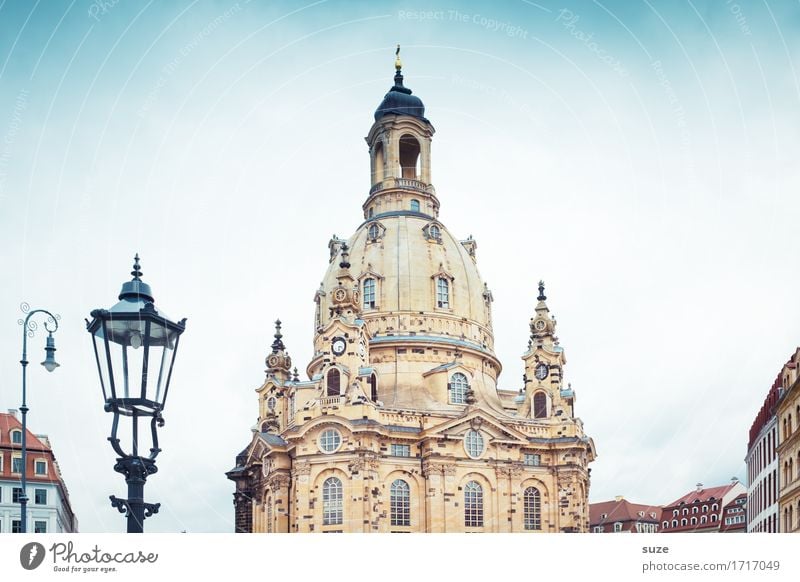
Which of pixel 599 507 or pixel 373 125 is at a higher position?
pixel 373 125

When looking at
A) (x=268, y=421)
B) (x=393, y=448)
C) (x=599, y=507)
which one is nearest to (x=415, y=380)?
(x=393, y=448)

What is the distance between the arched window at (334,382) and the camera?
6986 centimetres

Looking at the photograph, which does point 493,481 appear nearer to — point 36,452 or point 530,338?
point 530,338

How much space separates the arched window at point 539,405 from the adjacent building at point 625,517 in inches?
1530

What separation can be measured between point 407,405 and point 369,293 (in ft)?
34.5

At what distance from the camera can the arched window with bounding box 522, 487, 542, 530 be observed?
7156 centimetres

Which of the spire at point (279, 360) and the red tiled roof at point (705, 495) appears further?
the red tiled roof at point (705, 495)

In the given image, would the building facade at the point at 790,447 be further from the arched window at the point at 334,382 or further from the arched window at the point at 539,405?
the arched window at the point at 334,382

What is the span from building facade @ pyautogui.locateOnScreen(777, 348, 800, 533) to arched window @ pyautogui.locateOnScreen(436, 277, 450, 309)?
29.2 meters

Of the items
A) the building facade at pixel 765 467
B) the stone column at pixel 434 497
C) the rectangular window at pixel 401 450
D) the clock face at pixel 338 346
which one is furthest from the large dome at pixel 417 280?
the building facade at pixel 765 467
